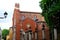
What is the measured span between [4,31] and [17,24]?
43.3 metres

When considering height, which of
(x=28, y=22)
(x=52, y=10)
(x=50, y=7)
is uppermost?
(x=50, y=7)

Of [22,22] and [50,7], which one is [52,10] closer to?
[50,7]

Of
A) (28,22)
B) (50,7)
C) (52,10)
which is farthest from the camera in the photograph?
(28,22)

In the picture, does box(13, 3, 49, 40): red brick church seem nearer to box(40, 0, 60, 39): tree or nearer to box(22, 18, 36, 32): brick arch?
box(22, 18, 36, 32): brick arch

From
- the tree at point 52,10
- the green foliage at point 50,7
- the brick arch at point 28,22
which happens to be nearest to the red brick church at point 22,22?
the brick arch at point 28,22

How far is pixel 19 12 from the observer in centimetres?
6347

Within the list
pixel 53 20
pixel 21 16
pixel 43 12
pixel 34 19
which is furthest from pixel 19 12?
pixel 53 20

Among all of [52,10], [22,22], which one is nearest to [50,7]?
[52,10]

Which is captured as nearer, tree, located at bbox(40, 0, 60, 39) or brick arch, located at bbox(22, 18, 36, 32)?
tree, located at bbox(40, 0, 60, 39)

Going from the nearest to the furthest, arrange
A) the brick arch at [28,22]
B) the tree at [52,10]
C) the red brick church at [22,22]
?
the tree at [52,10] → the red brick church at [22,22] → the brick arch at [28,22]

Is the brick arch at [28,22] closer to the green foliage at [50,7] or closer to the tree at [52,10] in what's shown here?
the green foliage at [50,7]

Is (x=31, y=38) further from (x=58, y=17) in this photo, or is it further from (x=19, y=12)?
(x=19, y=12)

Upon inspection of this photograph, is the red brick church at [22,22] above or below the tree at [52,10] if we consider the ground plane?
below

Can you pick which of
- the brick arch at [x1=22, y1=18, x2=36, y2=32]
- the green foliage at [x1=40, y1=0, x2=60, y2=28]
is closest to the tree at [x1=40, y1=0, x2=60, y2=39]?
the green foliage at [x1=40, y1=0, x2=60, y2=28]
